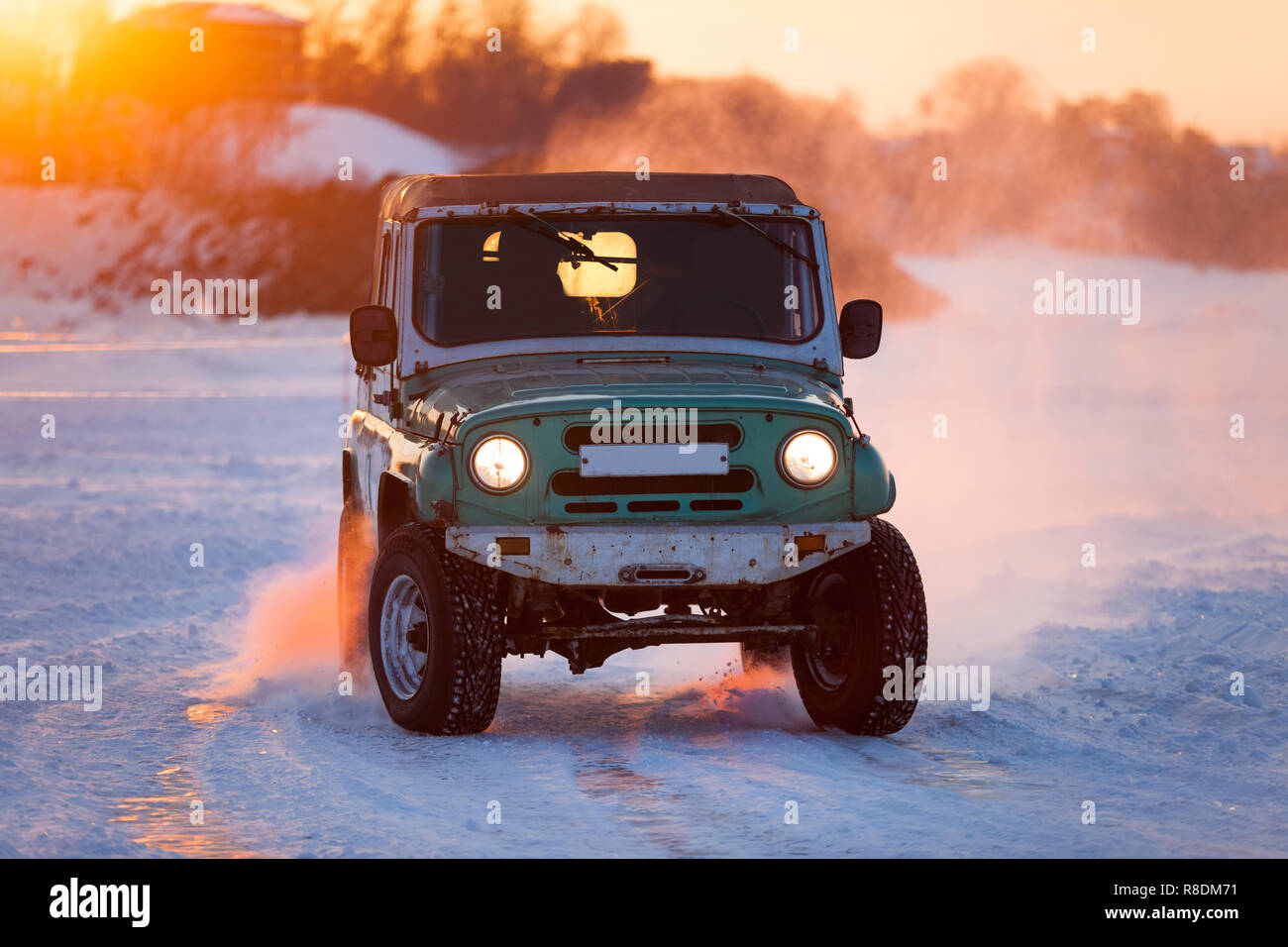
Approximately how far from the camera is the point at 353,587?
10773 millimetres

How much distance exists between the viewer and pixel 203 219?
3150 inches

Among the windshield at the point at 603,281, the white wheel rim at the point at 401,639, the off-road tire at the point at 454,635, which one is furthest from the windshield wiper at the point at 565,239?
the white wheel rim at the point at 401,639

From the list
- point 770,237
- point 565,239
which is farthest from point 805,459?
point 565,239

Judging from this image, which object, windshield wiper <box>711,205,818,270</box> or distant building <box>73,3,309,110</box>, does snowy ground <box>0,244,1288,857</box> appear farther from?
distant building <box>73,3,309,110</box>

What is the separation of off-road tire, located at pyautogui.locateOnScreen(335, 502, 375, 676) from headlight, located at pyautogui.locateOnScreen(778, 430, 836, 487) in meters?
2.60

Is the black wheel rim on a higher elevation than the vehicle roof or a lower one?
lower

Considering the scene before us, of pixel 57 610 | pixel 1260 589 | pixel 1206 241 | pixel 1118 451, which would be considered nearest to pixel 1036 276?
pixel 1206 241

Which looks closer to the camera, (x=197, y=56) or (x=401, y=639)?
(x=401, y=639)

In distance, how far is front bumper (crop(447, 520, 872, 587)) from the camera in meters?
8.28

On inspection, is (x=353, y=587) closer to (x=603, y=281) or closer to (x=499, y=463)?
(x=603, y=281)

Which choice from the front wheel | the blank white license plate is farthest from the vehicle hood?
the front wheel

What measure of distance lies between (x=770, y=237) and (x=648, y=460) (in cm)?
171

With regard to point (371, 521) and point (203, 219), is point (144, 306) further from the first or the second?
point (371, 521)
